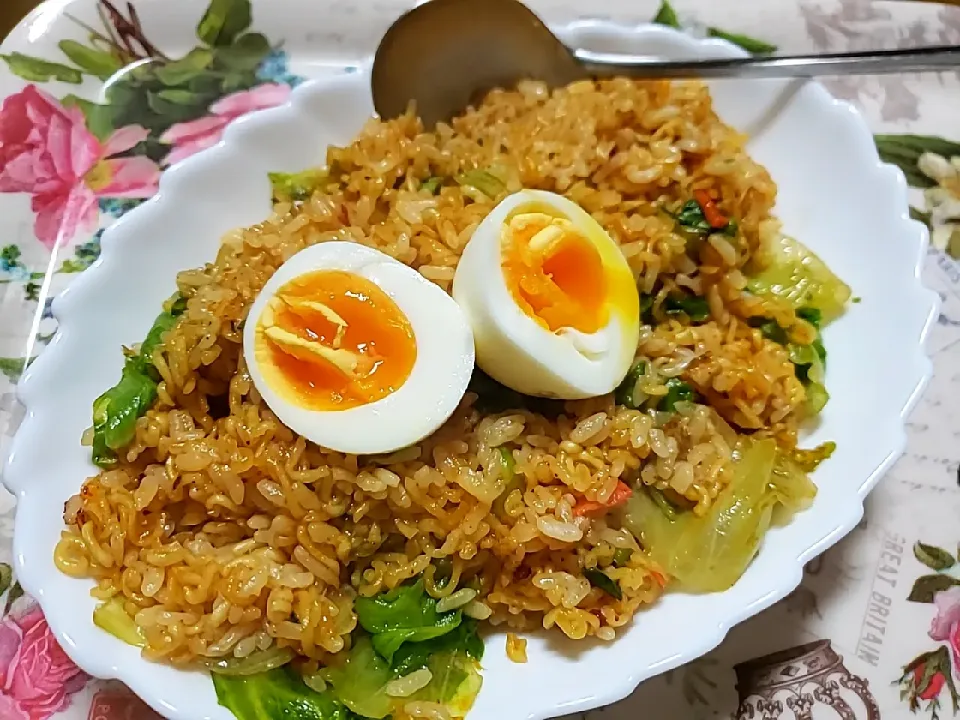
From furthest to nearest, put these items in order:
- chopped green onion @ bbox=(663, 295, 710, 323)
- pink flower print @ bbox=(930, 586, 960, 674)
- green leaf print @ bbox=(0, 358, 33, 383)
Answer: green leaf print @ bbox=(0, 358, 33, 383)
chopped green onion @ bbox=(663, 295, 710, 323)
pink flower print @ bbox=(930, 586, 960, 674)

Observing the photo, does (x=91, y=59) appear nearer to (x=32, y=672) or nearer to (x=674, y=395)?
(x=32, y=672)

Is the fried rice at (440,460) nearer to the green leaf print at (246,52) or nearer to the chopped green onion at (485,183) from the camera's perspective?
→ the chopped green onion at (485,183)

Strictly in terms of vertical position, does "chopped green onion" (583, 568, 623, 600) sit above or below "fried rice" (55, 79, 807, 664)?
below

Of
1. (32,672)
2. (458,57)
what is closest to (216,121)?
(458,57)

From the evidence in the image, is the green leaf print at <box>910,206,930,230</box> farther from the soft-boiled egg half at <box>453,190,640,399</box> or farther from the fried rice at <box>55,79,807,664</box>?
the soft-boiled egg half at <box>453,190,640,399</box>

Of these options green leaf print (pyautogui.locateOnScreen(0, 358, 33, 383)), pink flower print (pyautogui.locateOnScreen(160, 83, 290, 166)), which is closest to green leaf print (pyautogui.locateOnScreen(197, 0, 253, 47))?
pink flower print (pyautogui.locateOnScreen(160, 83, 290, 166))

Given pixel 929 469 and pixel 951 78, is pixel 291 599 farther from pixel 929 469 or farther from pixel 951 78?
pixel 951 78
